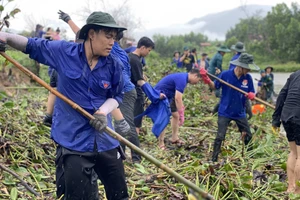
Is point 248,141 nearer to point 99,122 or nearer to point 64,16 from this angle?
point 64,16

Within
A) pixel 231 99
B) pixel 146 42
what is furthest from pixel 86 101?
pixel 231 99

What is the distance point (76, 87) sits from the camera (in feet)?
8.95

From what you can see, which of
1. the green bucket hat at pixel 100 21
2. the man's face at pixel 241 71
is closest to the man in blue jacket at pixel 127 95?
the man's face at pixel 241 71

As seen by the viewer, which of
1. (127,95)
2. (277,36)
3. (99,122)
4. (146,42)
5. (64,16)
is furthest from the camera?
(277,36)

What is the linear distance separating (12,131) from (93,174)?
8.25 ft

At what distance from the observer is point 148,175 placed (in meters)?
4.61

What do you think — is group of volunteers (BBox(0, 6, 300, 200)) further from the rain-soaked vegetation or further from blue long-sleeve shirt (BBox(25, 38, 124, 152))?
the rain-soaked vegetation

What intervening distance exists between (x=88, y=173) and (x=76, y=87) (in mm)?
583

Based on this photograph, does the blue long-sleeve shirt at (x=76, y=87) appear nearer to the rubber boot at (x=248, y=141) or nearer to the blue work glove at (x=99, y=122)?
the blue work glove at (x=99, y=122)

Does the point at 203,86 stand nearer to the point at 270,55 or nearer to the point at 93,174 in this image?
the point at 93,174

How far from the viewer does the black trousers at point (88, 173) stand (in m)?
2.67

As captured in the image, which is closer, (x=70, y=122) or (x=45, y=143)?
(x=70, y=122)

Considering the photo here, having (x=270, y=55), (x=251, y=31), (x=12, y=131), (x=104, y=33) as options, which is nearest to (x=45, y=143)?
(x=12, y=131)

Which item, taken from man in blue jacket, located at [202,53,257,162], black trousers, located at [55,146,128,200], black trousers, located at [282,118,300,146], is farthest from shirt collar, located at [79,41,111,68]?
man in blue jacket, located at [202,53,257,162]
